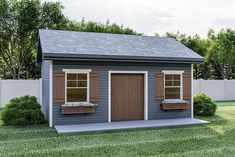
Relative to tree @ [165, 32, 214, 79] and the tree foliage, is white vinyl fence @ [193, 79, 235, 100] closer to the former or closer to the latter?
the tree foliage

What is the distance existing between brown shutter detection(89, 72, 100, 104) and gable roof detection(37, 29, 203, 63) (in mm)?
681

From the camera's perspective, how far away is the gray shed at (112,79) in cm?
971

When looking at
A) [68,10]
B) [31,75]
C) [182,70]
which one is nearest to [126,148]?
[182,70]

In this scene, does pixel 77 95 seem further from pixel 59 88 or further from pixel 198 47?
pixel 198 47

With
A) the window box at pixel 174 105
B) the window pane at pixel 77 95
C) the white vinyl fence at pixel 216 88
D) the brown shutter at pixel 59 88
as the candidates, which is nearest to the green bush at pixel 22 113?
the brown shutter at pixel 59 88

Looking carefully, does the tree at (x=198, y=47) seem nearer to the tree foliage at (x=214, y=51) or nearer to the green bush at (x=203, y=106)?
the tree foliage at (x=214, y=51)

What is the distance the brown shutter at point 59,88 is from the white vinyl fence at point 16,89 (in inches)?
217

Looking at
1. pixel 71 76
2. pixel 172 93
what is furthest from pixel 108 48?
pixel 172 93

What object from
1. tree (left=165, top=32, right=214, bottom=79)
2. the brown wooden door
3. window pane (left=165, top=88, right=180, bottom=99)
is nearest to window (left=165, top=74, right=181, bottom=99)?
window pane (left=165, top=88, right=180, bottom=99)

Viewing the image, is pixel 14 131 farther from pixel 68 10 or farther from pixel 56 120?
pixel 68 10

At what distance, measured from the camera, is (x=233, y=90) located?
20.4m

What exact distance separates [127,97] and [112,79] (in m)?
0.97

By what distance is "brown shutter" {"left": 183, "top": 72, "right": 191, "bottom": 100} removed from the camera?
11.4 m

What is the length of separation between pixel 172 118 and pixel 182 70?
2022mm
